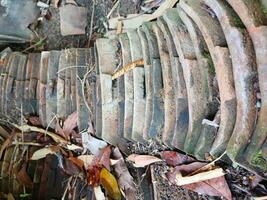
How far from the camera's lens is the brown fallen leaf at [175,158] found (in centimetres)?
193

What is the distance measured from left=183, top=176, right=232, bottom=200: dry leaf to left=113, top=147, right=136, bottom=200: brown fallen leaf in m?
0.48

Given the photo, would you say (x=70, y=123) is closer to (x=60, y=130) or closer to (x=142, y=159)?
(x=60, y=130)

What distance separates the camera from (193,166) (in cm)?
188

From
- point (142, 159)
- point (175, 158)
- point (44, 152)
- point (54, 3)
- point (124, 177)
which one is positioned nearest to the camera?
point (175, 158)

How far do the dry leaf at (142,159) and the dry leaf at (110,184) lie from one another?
0.22m

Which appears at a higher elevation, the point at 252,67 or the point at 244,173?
the point at 252,67

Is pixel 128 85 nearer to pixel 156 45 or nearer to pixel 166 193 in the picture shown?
pixel 156 45

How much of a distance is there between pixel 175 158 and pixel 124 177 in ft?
1.46

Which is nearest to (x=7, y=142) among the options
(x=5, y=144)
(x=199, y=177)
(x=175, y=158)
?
(x=5, y=144)

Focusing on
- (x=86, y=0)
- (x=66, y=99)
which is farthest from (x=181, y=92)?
(x=86, y=0)

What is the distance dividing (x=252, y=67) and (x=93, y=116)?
1.23 metres

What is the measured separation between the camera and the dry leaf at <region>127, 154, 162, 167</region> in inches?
83.1

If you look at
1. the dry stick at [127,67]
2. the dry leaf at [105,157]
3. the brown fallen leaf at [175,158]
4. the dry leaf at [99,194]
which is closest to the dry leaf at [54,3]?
the dry stick at [127,67]

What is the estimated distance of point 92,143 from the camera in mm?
2496
